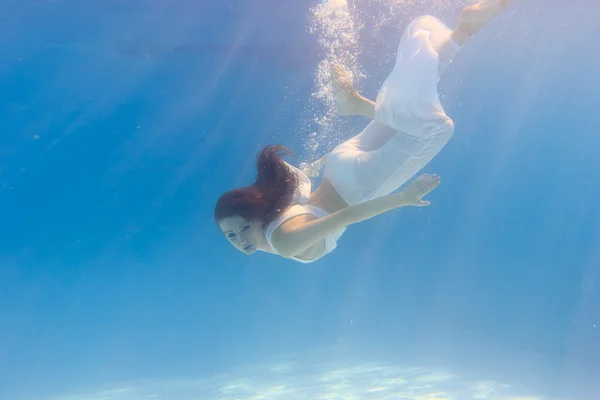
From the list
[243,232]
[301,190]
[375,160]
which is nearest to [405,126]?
[375,160]

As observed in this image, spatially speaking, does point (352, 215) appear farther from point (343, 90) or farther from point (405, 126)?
point (343, 90)

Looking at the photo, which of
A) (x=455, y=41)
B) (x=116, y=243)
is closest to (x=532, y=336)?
(x=455, y=41)

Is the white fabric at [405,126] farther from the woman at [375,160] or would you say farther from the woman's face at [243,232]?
the woman's face at [243,232]

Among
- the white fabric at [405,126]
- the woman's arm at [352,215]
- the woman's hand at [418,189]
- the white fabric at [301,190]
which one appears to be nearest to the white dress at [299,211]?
the white fabric at [301,190]

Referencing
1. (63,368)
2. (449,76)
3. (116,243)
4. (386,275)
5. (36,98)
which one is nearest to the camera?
(36,98)

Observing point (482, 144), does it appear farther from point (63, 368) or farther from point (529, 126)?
point (63, 368)

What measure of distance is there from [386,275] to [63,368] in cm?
2112

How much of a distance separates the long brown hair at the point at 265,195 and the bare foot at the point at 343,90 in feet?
3.45

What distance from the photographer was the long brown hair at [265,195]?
341cm

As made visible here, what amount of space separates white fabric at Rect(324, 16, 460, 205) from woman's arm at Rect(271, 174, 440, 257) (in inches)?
30.7

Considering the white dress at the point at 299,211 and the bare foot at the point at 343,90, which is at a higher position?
the bare foot at the point at 343,90

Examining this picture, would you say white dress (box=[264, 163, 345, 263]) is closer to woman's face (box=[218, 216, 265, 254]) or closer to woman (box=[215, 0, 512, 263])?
woman (box=[215, 0, 512, 263])

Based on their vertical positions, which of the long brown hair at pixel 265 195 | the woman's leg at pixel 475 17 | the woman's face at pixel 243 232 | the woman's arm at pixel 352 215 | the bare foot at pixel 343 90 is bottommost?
the woman's arm at pixel 352 215

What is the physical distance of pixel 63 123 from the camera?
18.3 m
